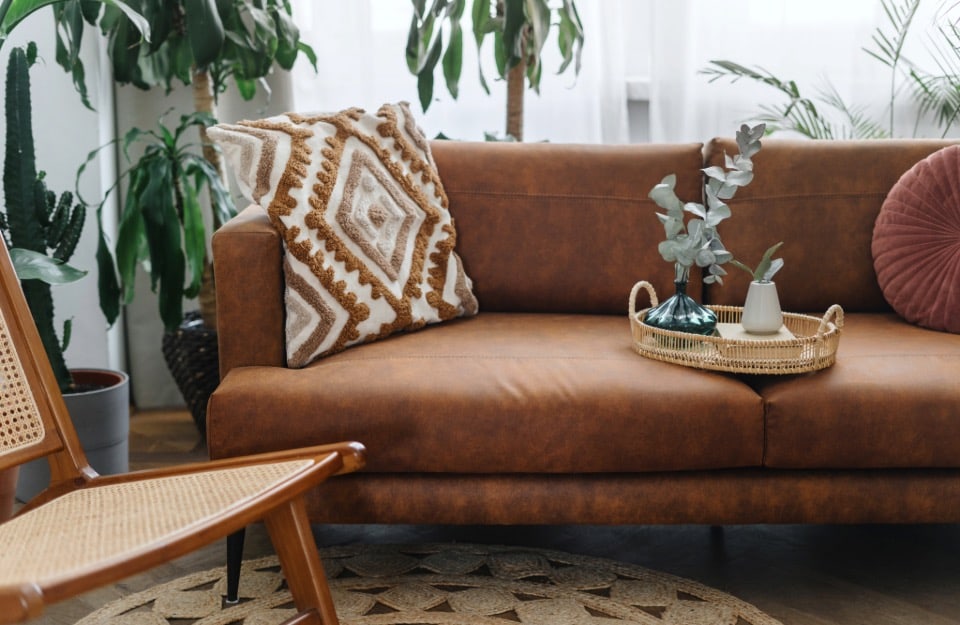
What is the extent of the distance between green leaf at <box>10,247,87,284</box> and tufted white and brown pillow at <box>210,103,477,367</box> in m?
0.38

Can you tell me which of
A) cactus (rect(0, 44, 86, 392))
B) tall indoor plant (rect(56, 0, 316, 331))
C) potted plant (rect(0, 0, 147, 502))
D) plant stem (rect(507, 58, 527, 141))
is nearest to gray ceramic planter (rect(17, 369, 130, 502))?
potted plant (rect(0, 0, 147, 502))

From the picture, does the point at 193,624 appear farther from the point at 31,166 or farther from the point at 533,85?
the point at 533,85

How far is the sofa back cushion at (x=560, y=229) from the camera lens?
2.19m

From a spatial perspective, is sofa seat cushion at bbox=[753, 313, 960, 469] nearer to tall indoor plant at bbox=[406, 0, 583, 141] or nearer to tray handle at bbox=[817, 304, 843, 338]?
tray handle at bbox=[817, 304, 843, 338]

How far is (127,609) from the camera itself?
1762 mm

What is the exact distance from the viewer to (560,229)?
7.19ft

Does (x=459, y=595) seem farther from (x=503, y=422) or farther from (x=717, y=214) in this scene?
(x=717, y=214)

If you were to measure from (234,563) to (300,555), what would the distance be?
40cm

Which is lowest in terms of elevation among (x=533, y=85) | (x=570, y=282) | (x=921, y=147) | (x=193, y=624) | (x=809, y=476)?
(x=193, y=624)

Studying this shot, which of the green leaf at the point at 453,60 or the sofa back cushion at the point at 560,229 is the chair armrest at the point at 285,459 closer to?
the sofa back cushion at the point at 560,229

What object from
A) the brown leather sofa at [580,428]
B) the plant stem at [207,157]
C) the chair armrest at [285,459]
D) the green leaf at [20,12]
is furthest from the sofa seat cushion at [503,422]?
the plant stem at [207,157]

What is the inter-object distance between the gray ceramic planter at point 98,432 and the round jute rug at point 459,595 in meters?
0.54

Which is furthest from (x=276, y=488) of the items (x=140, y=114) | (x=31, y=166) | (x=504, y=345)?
(x=140, y=114)

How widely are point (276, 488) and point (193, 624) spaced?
1.92 ft
